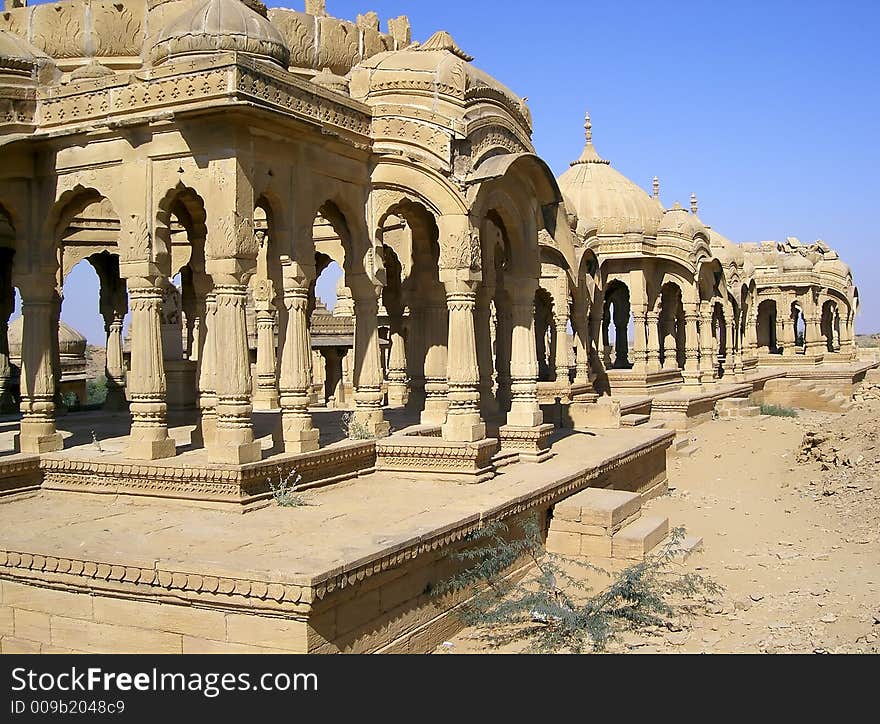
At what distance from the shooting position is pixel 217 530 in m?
7.84

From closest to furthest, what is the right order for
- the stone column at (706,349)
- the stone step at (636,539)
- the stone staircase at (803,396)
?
the stone step at (636,539)
the stone column at (706,349)
the stone staircase at (803,396)

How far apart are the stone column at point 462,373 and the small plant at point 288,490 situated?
90.4 inches

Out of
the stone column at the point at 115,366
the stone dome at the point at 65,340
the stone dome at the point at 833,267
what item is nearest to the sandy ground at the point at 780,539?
the stone column at the point at 115,366

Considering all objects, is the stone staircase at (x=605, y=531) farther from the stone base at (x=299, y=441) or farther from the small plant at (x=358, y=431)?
the stone base at (x=299, y=441)

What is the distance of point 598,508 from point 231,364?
4.33 m

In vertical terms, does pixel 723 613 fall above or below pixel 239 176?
below

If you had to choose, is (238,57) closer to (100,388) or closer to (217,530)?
(217,530)

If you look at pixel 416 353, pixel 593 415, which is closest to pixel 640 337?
pixel 593 415

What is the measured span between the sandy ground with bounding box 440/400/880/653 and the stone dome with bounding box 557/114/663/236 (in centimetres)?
621

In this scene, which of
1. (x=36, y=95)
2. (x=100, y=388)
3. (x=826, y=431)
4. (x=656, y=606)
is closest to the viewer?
(x=656, y=606)

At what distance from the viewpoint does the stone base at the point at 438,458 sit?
1058cm

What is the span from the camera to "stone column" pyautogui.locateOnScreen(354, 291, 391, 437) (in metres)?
11.6

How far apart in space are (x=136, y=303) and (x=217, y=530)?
3.18 metres
